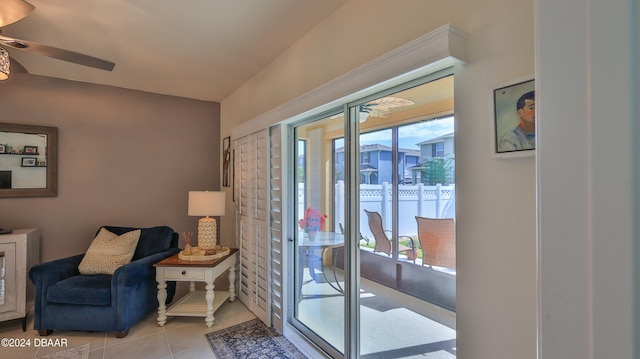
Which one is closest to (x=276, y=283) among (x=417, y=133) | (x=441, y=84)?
(x=417, y=133)

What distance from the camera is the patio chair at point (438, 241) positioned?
1.44m

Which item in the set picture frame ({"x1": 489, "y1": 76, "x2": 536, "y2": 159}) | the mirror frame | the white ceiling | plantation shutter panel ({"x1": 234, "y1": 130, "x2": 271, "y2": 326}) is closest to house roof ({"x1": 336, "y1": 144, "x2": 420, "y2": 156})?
picture frame ({"x1": 489, "y1": 76, "x2": 536, "y2": 159})

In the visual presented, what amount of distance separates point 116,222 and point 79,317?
1.36 meters

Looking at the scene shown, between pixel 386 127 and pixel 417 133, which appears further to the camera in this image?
pixel 386 127

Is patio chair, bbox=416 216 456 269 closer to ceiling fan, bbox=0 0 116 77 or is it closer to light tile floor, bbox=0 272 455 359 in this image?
light tile floor, bbox=0 272 455 359

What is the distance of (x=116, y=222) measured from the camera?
365 cm

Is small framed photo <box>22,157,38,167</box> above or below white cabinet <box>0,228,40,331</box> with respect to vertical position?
above

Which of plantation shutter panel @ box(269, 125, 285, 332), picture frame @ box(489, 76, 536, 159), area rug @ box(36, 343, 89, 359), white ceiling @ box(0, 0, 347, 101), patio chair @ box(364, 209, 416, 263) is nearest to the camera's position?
picture frame @ box(489, 76, 536, 159)

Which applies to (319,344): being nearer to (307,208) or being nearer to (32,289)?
(307,208)

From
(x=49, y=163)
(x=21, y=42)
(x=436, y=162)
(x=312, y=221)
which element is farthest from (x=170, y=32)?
(x=49, y=163)

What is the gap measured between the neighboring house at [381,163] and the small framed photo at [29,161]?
11.8 feet

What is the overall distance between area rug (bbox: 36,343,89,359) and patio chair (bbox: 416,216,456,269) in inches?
103

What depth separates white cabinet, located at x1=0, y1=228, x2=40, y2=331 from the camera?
2678mm

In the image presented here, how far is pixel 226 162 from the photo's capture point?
157 inches
